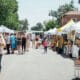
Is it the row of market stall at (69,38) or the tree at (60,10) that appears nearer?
the row of market stall at (69,38)

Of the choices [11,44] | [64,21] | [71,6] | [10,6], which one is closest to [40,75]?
[11,44]

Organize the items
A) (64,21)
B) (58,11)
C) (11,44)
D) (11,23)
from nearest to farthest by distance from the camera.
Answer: (11,44), (11,23), (64,21), (58,11)

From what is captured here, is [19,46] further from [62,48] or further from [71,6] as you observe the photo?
[71,6]

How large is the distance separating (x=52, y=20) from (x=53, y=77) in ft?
467

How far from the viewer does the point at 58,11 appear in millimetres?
162000

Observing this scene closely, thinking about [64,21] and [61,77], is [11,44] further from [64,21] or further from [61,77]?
[64,21]

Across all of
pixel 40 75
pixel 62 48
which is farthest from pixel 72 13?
pixel 40 75

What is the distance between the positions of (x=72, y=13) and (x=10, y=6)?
42182 mm

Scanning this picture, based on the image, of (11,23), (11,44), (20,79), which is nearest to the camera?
(20,79)

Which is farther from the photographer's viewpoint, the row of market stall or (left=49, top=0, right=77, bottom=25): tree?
(left=49, top=0, right=77, bottom=25): tree

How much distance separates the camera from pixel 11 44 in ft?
113

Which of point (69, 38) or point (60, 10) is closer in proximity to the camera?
point (69, 38)

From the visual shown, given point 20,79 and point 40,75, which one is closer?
point 20,79

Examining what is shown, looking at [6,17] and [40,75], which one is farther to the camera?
[6,17]
